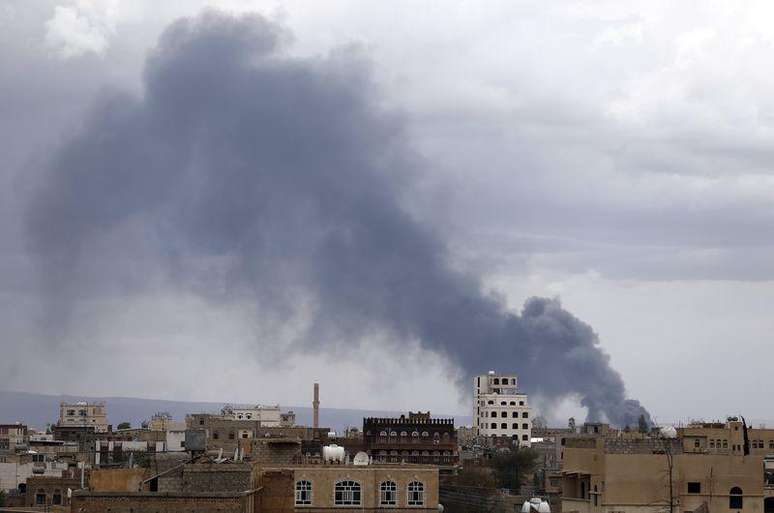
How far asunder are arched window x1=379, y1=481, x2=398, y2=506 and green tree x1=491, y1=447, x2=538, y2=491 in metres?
69.4

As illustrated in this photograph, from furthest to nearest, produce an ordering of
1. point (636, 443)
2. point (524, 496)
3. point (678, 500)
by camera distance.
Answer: point (524, 496) < point (636, 443) < point (678, 500)

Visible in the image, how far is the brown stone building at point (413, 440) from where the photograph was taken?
173 m

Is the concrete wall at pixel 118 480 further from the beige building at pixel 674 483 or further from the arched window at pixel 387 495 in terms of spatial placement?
the beige building at pixel 674 483

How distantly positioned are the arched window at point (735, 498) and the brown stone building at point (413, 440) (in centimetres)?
9670

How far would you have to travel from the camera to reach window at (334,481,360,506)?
80.6 m

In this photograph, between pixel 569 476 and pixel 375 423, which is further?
pixel 375 423

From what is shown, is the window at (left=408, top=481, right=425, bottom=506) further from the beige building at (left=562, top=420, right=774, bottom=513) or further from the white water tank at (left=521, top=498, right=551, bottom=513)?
the beige building at (left=562, top=420, right=774, bottom=513)

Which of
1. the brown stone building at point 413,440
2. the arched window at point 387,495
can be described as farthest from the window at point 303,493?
the brown stone building at point 413,440

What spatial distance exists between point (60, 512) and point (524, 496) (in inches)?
1806

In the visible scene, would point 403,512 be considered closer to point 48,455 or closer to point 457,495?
point 457,495

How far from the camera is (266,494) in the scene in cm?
7800

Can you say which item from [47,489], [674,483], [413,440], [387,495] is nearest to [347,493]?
[387,495]

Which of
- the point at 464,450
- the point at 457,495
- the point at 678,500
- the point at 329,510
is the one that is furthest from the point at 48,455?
the point at 678,500

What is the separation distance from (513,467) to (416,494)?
84765 mm
